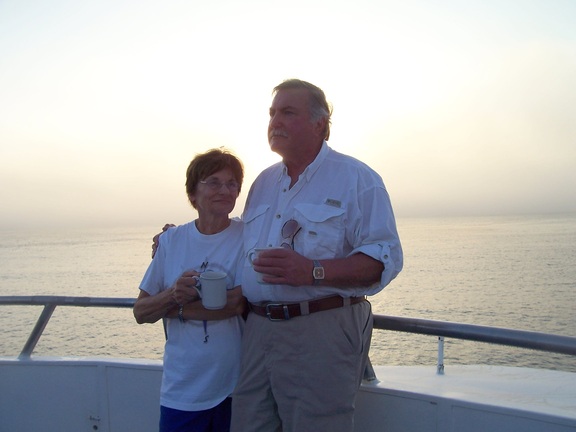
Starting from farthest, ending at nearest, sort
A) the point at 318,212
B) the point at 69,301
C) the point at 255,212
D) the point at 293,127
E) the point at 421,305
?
1. the point at 421,305
2. the point at 69,301
3. the point at 255,212
4. the point at 293,127
5. the point at 318,212

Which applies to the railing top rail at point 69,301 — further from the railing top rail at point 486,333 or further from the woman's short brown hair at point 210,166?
the railing top rail at point 486,333

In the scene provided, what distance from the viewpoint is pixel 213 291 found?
2.11 m

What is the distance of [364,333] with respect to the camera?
86.7 inches

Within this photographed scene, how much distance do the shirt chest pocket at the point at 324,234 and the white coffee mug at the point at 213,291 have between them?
372mm

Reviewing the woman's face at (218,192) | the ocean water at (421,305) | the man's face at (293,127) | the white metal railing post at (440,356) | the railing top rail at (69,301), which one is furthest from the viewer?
the ocean water at (421,305)

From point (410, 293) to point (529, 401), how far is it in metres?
25.8

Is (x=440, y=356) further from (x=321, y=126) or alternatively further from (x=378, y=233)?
(x=321, y=126)

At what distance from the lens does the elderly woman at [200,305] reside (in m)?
2.32

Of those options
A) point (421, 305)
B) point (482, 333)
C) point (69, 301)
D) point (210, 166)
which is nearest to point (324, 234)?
point (210, 166)

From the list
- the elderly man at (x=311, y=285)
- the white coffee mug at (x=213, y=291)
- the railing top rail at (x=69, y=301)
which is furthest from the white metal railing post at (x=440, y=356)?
the railing top rail at (x=69, y=301)

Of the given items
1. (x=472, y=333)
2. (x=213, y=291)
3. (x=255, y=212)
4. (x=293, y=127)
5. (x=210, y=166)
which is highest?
(x=293, y=127)

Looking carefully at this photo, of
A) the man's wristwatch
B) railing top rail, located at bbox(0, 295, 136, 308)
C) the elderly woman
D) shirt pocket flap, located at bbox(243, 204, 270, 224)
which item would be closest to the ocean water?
railing top rail, located at bbox(0, 295, 136, 308)

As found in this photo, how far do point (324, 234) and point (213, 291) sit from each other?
536mm

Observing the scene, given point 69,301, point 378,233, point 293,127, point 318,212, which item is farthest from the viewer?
point 69,301
